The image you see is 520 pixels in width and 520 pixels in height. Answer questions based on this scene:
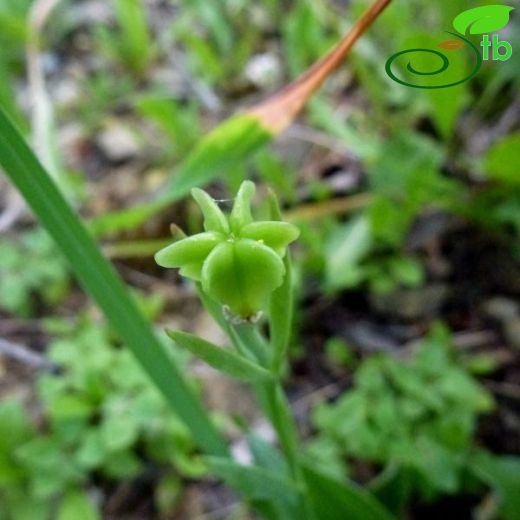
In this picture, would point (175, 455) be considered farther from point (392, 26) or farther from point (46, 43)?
point (46, 43)

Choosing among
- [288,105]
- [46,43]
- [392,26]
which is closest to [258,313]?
[288,105]

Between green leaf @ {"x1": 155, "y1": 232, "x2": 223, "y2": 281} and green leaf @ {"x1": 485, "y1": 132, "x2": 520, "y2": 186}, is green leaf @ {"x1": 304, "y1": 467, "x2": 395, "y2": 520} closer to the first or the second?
green leaf @ {"x1": 155, "y1": 232, "x2": 223, "y2": 281}

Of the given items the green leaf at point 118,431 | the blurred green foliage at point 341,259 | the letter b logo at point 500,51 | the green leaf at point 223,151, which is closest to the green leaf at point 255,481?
the blurred green foliage at point 341,259

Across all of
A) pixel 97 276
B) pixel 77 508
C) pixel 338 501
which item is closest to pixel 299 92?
pixel 97 276

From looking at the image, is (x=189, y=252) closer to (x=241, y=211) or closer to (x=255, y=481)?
(x=241, y=211)

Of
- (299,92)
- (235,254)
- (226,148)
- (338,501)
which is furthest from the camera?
(226,148)

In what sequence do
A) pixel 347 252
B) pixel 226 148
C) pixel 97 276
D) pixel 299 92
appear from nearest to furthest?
1. pixel 97 276
2. pixel 299 92
3. pixel 226 148
4. pixel 347 252

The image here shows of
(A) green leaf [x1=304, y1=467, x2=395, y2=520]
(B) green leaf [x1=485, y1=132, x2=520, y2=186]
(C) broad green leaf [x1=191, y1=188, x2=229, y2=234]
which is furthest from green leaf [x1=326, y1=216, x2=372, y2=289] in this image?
(C) broad green leaf [x1=191, y1=188, x2=229, y2=234]
